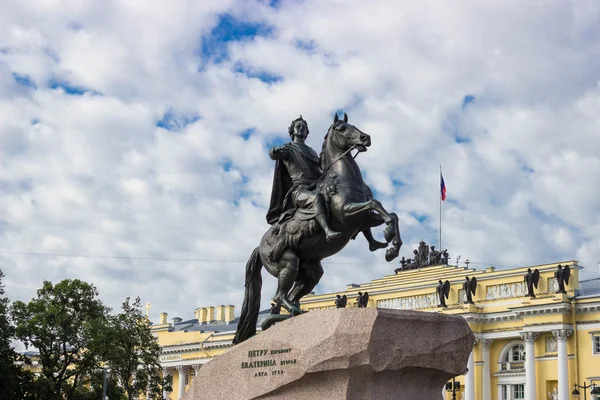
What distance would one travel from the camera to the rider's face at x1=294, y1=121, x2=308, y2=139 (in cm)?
1130

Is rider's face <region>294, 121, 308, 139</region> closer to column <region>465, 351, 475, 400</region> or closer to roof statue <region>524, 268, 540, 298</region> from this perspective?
roof statue <region>524, 268, 540, 298</region>

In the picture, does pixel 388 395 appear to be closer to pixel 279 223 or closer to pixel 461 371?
pixel 461 371

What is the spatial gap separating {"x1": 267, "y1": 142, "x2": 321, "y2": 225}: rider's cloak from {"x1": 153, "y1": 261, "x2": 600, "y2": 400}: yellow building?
40.3 meters

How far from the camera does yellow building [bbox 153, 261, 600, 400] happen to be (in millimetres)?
48719

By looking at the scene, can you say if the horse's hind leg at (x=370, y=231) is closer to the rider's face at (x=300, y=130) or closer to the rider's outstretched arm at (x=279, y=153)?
the rider's outstretched arm at (x=279, y=153)

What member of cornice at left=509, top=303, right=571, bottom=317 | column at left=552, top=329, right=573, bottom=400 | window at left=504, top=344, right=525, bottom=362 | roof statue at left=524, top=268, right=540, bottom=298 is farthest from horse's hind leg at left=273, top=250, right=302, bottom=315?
window at left=504, top=344, right=525, bottom=362

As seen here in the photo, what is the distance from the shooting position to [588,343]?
48.6 meters

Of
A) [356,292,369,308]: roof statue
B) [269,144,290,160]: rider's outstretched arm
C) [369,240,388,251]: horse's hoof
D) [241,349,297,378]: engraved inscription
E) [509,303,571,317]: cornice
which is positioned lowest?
[241,349,297,378]: engraved inscription

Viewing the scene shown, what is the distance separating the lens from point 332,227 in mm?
9883

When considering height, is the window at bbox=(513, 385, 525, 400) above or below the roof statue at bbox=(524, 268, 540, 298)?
below

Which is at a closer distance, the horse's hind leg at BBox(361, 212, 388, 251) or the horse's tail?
the horse's hind leg at BBox(361, 212, 388, 251)

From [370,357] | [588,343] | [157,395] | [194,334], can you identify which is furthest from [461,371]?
[194,334]

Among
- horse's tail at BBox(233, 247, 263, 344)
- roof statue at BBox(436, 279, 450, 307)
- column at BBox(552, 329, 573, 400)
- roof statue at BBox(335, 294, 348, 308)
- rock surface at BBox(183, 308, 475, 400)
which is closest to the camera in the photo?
rock surface at BBox(183, 308, 475, 400)

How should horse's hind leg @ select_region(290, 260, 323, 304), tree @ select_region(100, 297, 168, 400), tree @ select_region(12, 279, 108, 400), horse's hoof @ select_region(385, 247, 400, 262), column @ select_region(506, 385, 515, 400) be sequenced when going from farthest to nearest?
1. column @ select_region(506, 385, 515, 400)
2. tree @ select_region(12, 279, 108, 400)
3. tree @ select_region(100, 297, 168, 400)
4. horse's hind leg @ select_region(290, 260, 323, 304)
5. horse's hoof @ select_region(385, 247, 400, 262)
